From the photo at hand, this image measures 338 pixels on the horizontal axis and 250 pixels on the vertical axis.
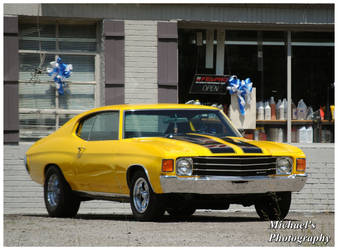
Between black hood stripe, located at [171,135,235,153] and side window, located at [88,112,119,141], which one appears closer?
black hood stripe, located at [171,135,235,153]

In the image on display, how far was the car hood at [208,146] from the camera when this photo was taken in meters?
8.25

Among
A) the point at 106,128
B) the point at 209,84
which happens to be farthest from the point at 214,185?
the point at 209,84

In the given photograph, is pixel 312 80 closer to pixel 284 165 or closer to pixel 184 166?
pixel 284 165

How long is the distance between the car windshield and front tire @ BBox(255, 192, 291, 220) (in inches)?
34.9

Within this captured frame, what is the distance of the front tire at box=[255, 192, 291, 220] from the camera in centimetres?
881

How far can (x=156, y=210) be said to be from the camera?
835cm

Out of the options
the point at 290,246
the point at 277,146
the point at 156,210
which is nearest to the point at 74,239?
the point at 156,210

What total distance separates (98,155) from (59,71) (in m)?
6.45

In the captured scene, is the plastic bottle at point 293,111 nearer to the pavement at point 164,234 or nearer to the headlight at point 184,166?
the pavement at point 164,234

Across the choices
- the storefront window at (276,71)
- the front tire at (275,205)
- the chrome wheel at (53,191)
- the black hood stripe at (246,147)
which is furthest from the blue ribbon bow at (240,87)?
the black hood stripe at (246,147)

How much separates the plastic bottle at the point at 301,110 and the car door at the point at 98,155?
7063 mm

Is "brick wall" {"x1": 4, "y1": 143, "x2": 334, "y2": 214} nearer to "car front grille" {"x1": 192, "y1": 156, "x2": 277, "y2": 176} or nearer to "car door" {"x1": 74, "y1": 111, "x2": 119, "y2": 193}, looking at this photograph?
"car door" {"x1": 74, "y1": 111, "x2": 119, "y2": 193}

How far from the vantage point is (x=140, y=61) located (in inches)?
597

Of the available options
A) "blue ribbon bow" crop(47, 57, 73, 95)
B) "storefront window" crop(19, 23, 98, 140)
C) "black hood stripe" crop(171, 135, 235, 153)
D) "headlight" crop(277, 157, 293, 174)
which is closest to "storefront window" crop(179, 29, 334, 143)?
"storefront window" crop(19, 23, 98, 140)
